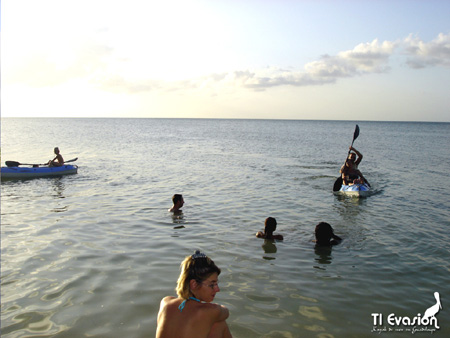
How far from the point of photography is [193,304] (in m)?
3.55

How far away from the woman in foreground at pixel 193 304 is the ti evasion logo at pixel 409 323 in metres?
3.66

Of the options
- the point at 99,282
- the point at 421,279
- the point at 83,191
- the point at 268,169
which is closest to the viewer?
the point at 99,282

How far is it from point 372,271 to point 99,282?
588cm

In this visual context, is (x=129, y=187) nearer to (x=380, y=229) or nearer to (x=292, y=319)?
(x=380, y=229)

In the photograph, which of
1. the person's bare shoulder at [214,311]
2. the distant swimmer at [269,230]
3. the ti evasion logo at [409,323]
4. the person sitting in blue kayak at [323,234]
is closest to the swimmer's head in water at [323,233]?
the person sitting in blue kayak at [323,234]

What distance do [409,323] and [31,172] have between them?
21.1m

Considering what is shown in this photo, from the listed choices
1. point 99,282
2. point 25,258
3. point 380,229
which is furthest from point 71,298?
point 380,229

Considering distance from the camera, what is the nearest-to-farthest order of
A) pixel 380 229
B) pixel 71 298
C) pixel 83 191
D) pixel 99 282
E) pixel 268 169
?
1. pixel 71 298
2. pixel 99 282
3. pixel 380 229
4. pixel 83 191
5. pixel 268 169

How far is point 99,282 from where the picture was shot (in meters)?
7.37

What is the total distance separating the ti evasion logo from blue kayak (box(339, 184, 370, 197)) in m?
10.5

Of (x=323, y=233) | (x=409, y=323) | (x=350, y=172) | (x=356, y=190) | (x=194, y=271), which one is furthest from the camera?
(x=350, y=172)

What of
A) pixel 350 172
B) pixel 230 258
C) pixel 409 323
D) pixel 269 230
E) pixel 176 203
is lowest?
pixel 409 323

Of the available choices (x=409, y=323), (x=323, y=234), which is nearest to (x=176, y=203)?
(x=323, y=234)

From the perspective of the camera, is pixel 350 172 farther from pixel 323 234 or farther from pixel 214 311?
pixel 214 311
